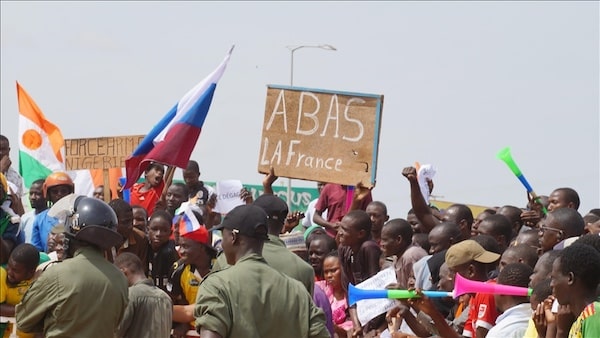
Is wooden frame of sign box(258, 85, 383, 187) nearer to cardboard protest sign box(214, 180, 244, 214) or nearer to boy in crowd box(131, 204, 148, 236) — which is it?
boy in crowd box(131, 204, 148, 236)

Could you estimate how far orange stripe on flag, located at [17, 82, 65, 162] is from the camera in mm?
16781

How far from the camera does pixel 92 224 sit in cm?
786

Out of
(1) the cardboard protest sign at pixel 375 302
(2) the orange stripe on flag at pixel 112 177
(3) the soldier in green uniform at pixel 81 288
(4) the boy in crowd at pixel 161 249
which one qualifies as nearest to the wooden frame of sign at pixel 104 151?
(2) the orange stripe on flag at pixel 112 177

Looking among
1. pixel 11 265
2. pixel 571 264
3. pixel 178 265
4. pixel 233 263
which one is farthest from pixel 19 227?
pixel 571 264

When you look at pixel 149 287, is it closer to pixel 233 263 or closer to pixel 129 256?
pixel 129 256

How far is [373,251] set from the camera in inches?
442

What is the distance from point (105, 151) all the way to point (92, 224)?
7.40 meters

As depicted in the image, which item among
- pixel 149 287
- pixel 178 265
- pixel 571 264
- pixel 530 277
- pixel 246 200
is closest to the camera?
pixel 571 264

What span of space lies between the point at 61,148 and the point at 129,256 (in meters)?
8.02

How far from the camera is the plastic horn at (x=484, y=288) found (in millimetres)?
8039

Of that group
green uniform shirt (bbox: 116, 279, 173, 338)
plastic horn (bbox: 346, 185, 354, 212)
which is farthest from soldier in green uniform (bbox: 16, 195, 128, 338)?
plastic horn (bbox: 346, 185, 354, 212)

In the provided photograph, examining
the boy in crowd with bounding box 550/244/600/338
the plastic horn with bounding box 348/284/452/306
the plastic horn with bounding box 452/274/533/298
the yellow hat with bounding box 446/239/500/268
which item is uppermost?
the boy in crowd with bounding box 550/244/600/338

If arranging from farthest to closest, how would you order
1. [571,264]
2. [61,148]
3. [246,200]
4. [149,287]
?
[61,148], [246,200], [149,287], [571,264]

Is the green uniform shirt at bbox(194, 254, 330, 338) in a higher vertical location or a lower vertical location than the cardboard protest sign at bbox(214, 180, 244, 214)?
higher
